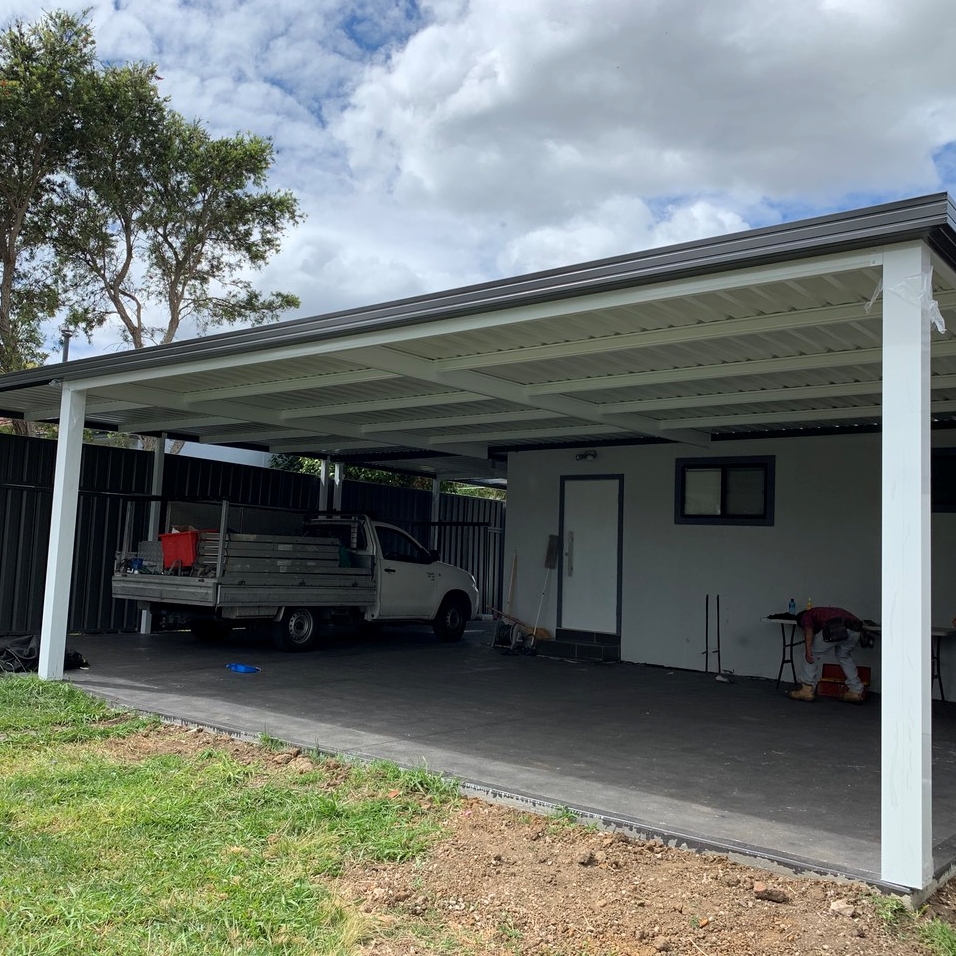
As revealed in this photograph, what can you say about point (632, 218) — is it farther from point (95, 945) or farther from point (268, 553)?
point (95, 945)

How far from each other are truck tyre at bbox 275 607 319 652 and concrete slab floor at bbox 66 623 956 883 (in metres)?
0.23

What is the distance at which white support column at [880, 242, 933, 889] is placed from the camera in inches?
167

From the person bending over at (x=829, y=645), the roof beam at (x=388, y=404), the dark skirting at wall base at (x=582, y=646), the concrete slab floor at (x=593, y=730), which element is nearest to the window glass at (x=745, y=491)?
the concrete slab floor at (x=593, y=730)

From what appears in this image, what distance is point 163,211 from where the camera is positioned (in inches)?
870

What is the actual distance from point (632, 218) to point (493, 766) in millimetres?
26338

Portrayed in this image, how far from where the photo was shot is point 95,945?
3.62 meters

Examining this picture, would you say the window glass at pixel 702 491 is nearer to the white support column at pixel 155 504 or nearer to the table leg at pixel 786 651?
the table leg at pixel 786 651

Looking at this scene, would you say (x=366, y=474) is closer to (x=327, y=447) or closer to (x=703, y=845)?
(x=327, y=447)

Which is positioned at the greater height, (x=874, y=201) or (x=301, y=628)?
(x=874, y=201)

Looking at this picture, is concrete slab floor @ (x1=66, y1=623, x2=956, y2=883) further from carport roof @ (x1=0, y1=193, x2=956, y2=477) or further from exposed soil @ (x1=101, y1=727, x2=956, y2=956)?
carport roof @ (x1=0, y1=193, x2=956, y2=477)

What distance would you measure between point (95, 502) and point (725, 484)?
8.78 metres

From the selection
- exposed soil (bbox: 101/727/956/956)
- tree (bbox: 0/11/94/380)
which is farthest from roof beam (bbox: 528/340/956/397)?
tree (bbox: 0/11/94/380)

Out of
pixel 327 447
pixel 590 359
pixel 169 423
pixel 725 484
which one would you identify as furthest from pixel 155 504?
pixel 590 359

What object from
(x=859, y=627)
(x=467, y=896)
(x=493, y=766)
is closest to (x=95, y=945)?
(x=467, y=896)
